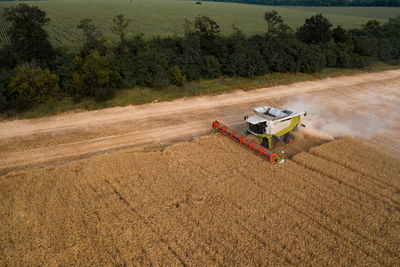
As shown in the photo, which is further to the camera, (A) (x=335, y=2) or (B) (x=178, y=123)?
(A) (x=335, y=2)

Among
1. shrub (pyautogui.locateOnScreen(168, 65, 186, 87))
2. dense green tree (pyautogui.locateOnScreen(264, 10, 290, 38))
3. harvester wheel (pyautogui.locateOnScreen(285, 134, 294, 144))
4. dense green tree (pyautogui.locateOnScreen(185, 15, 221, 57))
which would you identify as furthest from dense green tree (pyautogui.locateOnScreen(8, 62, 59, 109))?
dense green tree (pyautogui.locateOnScreen(264, 10, 290, 38))

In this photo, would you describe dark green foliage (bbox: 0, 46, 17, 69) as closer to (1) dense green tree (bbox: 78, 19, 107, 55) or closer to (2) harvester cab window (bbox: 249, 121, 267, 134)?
(1) dense green tree (bbox: 78, 19, 107, 55)

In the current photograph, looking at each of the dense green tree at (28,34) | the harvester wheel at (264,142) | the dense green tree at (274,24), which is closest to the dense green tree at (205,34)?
the dense green tree at (274,24)

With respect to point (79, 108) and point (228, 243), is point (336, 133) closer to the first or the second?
point (228, 243)

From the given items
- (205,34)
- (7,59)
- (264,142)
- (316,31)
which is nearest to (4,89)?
(7,59)

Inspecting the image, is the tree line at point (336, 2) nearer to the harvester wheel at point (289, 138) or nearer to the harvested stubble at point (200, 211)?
the harvester wheel at point (289, 138)

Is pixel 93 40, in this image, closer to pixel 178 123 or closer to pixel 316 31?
pixel 178 123
